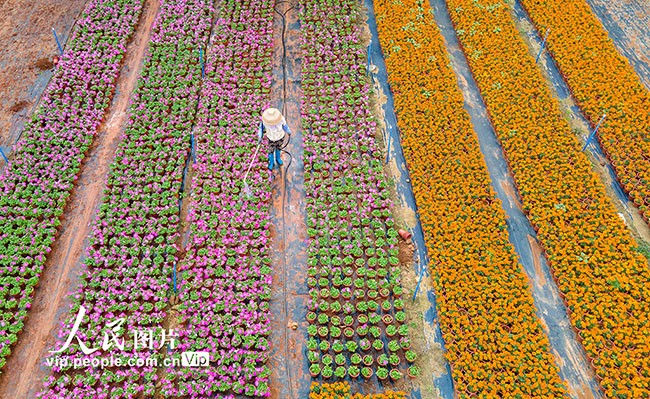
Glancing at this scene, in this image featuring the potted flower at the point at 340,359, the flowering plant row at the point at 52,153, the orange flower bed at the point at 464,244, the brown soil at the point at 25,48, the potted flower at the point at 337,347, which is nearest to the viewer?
the orange flower bed at the point at 464,244

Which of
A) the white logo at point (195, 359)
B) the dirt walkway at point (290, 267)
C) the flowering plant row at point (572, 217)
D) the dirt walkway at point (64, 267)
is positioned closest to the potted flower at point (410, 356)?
the dirt walkway at point (290, 267)

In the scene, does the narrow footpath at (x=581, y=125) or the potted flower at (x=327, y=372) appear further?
the narrow footpath at (x=581, y=125)

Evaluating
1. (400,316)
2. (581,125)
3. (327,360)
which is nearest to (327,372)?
(327,360)

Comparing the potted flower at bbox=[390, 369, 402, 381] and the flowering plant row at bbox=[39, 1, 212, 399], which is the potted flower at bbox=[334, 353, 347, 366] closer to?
the potted flower at bbox=[390, 369, 402, 381]

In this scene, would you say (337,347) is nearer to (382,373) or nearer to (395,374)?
(382,373)

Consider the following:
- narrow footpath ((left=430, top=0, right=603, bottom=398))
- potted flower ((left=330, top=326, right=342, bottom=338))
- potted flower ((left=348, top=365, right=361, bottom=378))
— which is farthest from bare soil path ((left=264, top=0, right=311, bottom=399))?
narrow footpath ((left=430, top=0, right=603, bottom=398))

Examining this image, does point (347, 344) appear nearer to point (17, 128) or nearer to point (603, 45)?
point (17, 128)

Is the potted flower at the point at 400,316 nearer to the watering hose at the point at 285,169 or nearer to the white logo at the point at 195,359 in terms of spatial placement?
the watering hose at the point at 285,169

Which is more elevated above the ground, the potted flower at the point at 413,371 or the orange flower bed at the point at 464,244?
the orange flower bed at the point at 464,244
